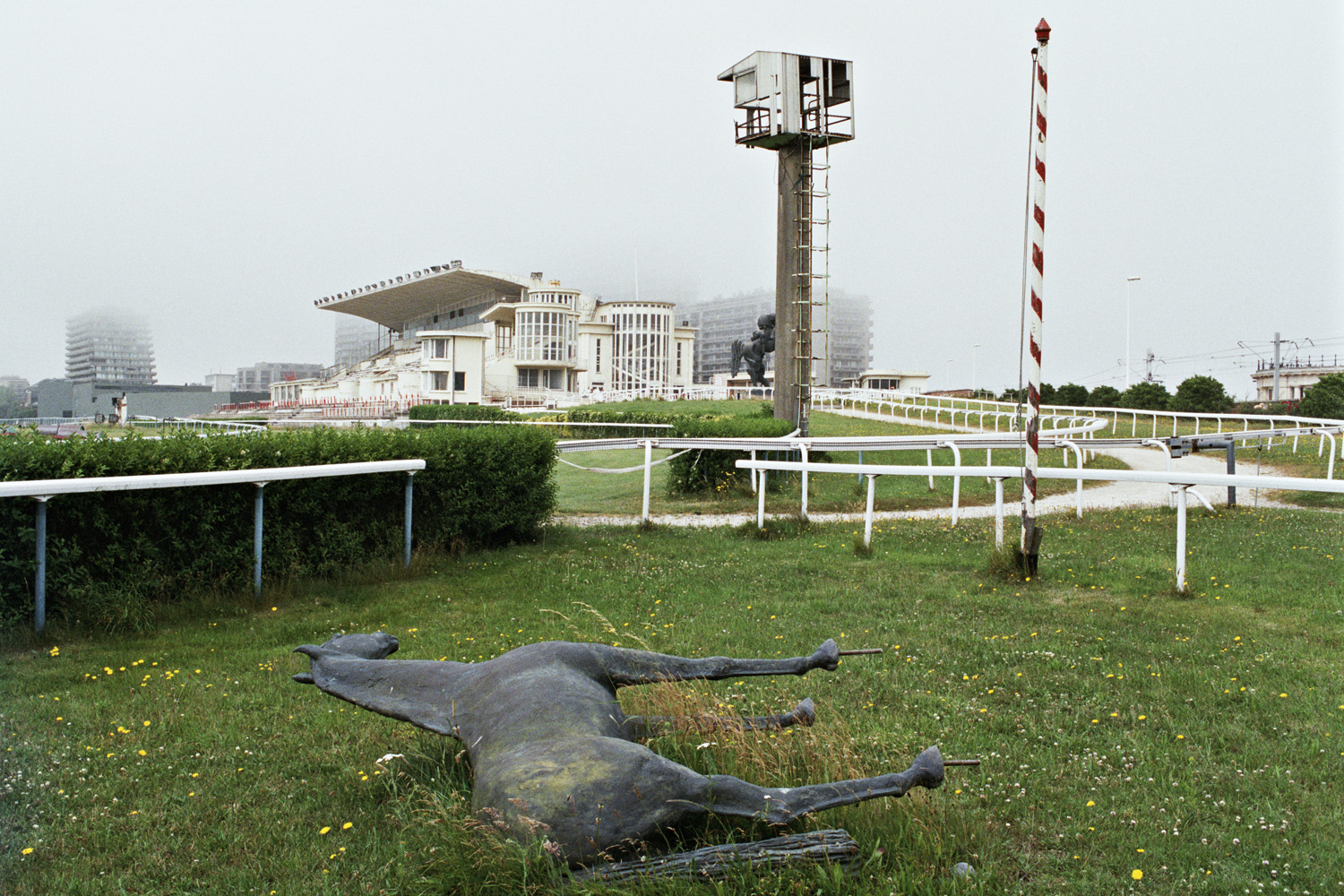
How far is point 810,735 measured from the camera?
3.60 meters

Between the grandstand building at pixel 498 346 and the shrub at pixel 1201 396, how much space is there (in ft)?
75.6

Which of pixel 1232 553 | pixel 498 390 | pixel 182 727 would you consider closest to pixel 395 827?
pixel 182 727

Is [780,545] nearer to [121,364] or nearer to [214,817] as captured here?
[214,817]

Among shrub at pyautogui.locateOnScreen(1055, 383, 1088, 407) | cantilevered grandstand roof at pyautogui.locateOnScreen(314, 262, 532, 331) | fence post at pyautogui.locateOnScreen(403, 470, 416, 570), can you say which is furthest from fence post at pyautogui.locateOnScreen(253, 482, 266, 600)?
cantilevered grandstand roof at pyautogui.locateOnScreen(314, 262, 532, 331)

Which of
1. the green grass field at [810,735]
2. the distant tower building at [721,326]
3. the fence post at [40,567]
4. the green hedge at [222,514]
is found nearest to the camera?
the green grass field at [810,735]

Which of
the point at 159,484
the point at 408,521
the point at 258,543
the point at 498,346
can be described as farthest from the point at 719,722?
the point at 498,346

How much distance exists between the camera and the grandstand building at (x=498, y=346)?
187 feet

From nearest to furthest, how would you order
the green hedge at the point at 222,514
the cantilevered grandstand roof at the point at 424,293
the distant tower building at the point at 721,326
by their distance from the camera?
the green hedge at the point at 222,514, the cantilevered grandstand roof at the point at 424,293, the distant tower building at the point at 721,326

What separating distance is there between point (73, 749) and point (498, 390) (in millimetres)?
59860

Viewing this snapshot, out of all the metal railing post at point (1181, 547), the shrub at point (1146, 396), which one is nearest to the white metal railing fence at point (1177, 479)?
the metal railing post at point (1181, 547)

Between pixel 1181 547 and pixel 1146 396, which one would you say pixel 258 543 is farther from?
pixel 1146 396

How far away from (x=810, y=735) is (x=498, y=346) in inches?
2786

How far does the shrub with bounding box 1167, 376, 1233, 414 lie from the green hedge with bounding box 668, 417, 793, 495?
2705 centimetres

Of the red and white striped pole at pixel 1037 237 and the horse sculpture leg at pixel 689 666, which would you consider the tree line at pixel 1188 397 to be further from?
the horse sculpture leg at pixel 689 666
